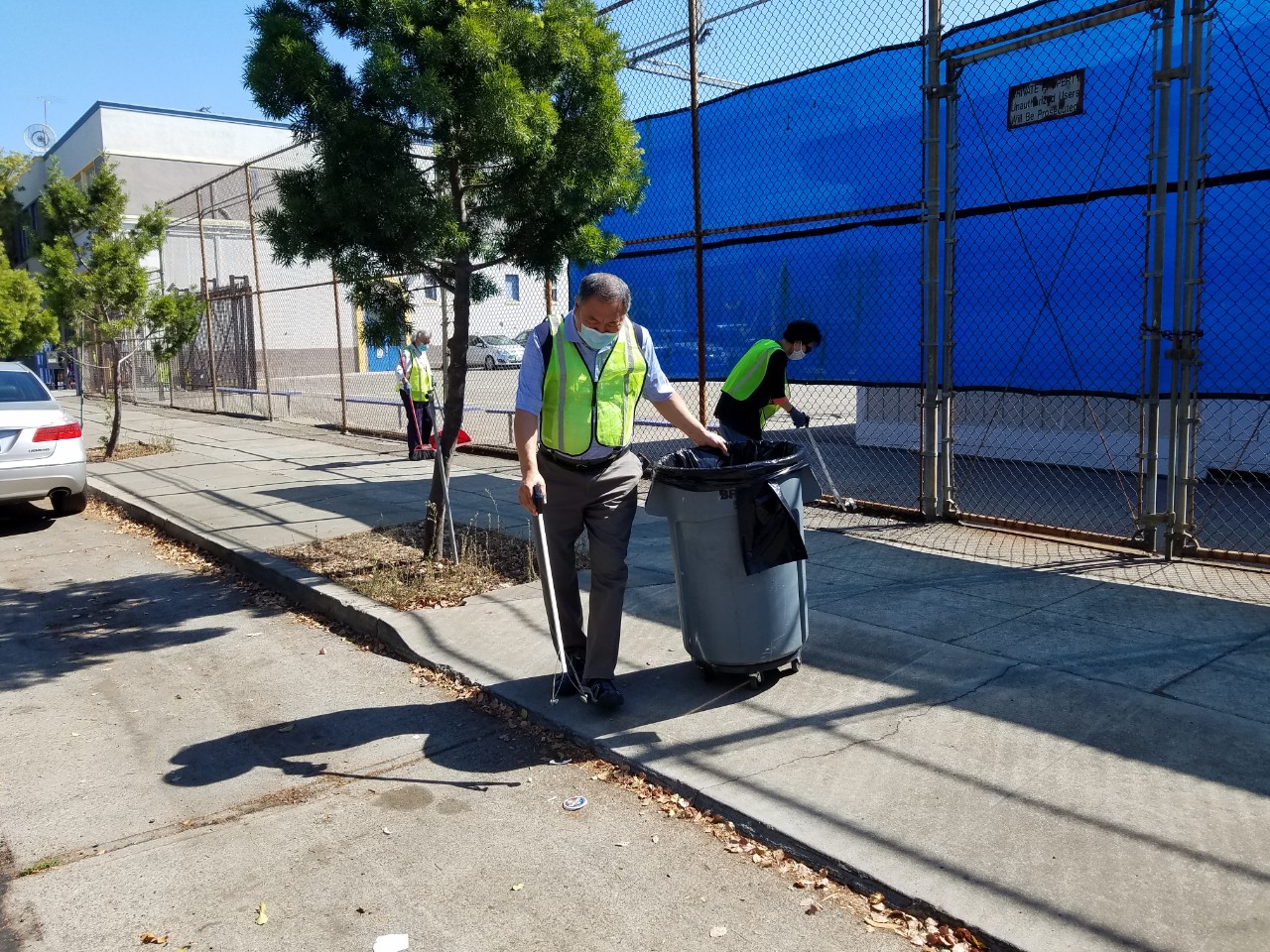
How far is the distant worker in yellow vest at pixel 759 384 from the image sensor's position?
22.5ft

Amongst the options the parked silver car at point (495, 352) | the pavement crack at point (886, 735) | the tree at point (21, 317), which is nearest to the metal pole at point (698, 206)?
the pavement crack at point (886, 735)

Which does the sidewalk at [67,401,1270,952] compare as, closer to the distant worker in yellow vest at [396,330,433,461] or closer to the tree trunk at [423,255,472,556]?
the tree trunk at [423,255,472,556]

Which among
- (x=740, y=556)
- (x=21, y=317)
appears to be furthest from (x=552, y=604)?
(x=21, y=317)

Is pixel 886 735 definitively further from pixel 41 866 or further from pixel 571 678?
pixel 41 866

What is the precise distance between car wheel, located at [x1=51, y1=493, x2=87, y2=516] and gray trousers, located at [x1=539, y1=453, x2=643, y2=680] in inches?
315

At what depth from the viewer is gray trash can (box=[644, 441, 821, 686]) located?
14.6ft

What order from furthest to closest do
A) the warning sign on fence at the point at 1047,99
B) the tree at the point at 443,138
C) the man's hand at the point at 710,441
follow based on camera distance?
the warning sign on fence at the point at 1047,99
the tree at the point at 443,138
the man's hand at the point at 710,441

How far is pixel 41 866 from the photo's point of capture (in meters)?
3.63

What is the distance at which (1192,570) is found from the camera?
628 cm

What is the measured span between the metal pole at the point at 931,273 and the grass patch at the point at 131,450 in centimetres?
1110

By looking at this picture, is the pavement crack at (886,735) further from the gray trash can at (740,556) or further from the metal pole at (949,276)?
the metal pole at (949,276)

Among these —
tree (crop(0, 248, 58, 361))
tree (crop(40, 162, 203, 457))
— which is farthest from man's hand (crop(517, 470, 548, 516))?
tree (crop(0, 248, 58, 361))

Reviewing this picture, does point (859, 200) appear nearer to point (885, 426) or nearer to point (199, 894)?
point (885, 426)

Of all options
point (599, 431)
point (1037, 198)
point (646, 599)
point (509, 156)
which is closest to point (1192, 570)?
point (1037, 198)
